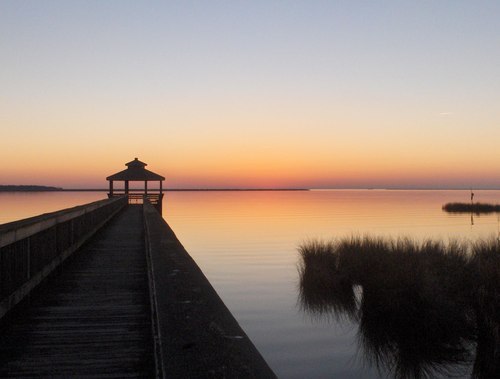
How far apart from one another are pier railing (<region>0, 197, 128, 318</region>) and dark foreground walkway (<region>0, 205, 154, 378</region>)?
10.6 inches

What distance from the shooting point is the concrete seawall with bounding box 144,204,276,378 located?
110 inches

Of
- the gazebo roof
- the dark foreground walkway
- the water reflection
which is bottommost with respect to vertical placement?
the water reflection

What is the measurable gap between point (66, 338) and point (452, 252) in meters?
11.0

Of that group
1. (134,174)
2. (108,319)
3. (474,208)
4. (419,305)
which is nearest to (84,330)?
(108,319)

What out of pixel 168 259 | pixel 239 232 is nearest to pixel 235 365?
pixel 168 259

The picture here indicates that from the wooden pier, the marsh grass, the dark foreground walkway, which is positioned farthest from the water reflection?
the marsh grass

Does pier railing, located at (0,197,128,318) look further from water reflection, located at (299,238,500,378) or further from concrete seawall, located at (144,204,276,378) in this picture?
water reflection, located at (299,238,500,378)

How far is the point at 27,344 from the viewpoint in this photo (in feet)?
15.7

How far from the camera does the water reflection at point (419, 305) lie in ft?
26.5

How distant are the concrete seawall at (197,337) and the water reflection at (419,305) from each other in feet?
14.8

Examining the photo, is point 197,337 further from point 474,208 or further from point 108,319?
point 474,208

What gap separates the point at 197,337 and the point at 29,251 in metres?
3.78

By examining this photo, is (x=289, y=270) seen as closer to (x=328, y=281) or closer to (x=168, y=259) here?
(x=328, y=281)

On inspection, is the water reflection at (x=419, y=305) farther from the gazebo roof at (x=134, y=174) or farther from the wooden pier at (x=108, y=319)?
the gazebo roof at (x=134, y=174)
